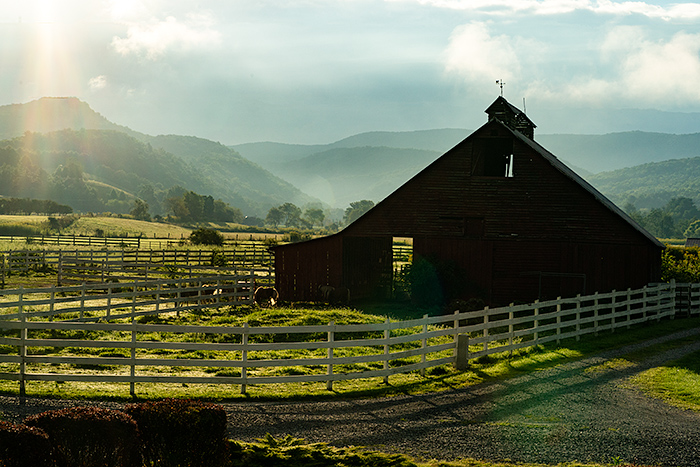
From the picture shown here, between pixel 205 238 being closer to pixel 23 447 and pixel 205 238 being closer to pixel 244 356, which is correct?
A: pixel 244 356

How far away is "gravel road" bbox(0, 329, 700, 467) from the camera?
9.38 meters

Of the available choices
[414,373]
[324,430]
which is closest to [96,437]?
[324,430]

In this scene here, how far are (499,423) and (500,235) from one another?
60.9 ft

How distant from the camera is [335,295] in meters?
29.0

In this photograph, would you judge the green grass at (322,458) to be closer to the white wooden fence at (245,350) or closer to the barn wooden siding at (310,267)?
the white wooden fence at (245,350)

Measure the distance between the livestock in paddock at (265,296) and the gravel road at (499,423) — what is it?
15.3 metres

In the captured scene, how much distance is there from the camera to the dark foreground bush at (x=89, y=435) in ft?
20.6

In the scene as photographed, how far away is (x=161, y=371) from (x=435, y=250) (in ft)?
55.0

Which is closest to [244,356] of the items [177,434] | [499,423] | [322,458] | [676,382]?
[322,458]

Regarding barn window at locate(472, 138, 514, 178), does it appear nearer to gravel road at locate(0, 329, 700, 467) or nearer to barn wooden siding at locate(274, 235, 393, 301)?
barn wooden siding at locate(274, 235, 393, 301)

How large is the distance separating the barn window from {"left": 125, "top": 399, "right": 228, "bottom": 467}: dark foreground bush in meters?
23.5

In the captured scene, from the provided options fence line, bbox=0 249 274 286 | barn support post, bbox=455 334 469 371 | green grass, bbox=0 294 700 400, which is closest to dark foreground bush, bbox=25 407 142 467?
green grass, bbox=0 294 700 400

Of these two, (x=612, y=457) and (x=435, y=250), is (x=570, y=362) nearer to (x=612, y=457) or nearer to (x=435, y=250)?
(x=612, y=457)

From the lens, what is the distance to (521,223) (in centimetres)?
2834
